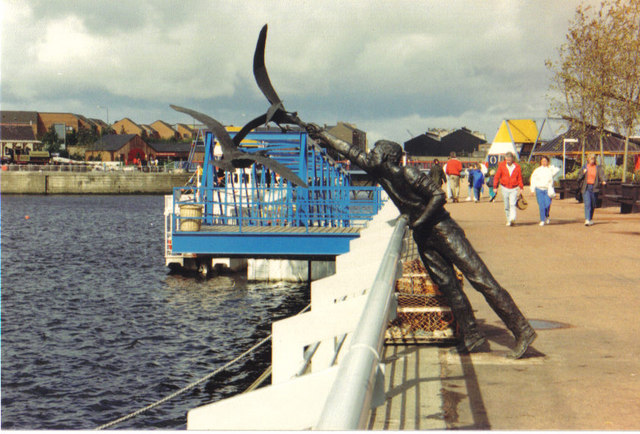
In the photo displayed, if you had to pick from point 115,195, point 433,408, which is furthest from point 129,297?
point 115,195

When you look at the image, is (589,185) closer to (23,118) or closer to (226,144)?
(226,144)

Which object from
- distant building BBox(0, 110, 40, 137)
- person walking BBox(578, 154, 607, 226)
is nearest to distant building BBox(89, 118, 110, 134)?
distant building BBox(0, 110, 40, 137)

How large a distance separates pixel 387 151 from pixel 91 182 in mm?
107202

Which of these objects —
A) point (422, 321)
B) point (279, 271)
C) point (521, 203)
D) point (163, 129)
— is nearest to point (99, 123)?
point (163, 129)

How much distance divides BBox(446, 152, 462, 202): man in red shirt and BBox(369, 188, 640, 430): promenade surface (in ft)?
62.6

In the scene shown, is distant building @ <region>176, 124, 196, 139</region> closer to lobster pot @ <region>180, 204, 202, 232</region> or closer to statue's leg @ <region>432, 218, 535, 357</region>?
lobster pot @ <region>180, 204, 202, 232</region>

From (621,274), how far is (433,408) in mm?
8383

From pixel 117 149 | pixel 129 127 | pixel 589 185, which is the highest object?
pixel 129 127

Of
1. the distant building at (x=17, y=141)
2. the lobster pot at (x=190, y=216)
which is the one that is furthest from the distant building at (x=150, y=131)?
the lobster pot at (x=190, y=216)

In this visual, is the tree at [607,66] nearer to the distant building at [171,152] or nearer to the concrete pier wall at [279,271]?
the concrete pier wall at [279,271]

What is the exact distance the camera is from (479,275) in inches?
277

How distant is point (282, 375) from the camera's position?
13.3 feet

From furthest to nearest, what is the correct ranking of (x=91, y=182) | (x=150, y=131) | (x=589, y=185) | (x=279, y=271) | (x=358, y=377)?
(x=150, y=131) → (x=91, y=182) → (x=279, y=271) → (x=589, y=185) → (x=358, y=377)

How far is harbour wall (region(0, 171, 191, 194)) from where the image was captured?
107000 millimetres
